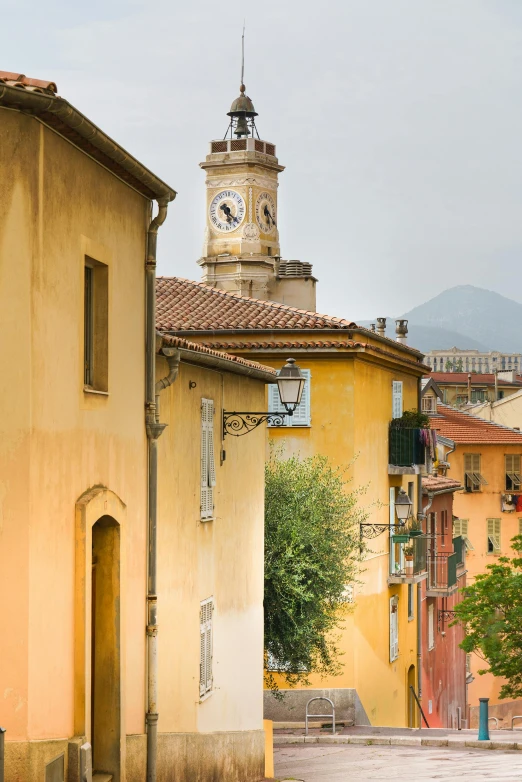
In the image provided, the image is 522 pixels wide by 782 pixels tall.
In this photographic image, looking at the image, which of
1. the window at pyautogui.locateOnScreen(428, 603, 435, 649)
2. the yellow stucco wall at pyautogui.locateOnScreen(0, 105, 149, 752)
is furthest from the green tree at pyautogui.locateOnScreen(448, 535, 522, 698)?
the yellow stucco wall at pyautogui.locateOnScreen(0, 105, 149, 752)

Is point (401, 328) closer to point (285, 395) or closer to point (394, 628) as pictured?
point (394, 628)

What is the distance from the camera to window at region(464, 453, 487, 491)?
61531mm

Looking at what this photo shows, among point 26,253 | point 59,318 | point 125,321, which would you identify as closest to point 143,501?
point 125,321

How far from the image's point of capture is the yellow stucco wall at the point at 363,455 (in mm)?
28062

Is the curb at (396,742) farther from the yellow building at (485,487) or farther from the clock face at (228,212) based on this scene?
the yellow building at (485,487)

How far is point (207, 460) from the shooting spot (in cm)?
1544

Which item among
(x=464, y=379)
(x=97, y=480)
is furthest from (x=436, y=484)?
(x=464, y=379)

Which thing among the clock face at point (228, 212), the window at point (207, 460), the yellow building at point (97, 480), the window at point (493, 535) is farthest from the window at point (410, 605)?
the window at point (493, 535)

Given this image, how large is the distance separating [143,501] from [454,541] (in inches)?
1329

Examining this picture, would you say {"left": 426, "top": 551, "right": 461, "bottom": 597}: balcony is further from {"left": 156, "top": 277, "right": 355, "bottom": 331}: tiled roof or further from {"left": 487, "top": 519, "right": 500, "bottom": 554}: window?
{"left": 487, "top": 519, "right": 500, "bottom": 554}: window

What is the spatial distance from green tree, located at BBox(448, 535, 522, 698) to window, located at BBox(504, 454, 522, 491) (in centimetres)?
2664

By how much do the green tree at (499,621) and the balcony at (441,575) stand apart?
2969 mm

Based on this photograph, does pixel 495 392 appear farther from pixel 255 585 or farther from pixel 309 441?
pixel 255 585

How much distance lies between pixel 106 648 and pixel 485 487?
52.2 meters
